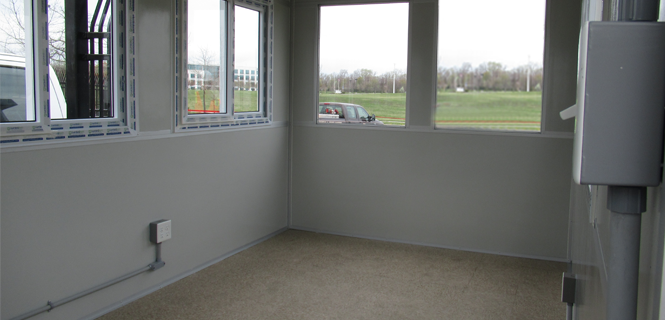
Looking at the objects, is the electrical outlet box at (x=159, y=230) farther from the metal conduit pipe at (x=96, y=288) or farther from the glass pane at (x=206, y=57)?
the glass pane at (x=206, y=57)

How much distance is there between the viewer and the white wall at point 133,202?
2518mm

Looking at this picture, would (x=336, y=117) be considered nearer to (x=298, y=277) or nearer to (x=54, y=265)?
(x=298, y=277)

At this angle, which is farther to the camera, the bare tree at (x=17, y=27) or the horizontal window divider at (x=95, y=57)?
the horizontal window divider at (x=95, y=57)

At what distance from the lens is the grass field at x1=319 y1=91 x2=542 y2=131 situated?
4.21 m

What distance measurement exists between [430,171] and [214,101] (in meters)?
1.96

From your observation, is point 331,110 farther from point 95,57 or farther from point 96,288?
point 96,288

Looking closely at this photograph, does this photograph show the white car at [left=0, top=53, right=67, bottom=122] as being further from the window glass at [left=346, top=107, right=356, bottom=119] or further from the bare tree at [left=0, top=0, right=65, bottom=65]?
the window glass at [left=346, top=107, right=356, bottom=119]

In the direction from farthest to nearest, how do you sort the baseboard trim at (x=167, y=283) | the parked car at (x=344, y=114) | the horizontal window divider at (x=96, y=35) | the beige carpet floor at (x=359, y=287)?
the parked car at (x=344, y=114)
the beige carpet floor at (x=359, y=287)
the baseboard trim at (x=167, y=283)
the horizontal window divider at (x=96, y=35)

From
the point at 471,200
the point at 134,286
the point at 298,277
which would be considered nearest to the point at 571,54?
the point at 471,200

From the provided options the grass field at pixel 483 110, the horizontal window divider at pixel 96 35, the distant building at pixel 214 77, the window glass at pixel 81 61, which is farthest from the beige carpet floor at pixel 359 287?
the horizontal window divider at pixel 96 35

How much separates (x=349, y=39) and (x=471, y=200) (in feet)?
6.05

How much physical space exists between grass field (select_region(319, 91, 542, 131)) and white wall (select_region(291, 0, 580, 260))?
0.08 meters

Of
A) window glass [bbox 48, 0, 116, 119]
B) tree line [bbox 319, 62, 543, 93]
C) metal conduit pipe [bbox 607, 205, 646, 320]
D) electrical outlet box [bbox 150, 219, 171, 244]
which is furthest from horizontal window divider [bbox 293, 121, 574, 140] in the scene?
metal conduit pipe [bbox 607, 205, 646, 320]

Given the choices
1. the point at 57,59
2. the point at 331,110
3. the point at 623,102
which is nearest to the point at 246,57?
the point at 331,110
